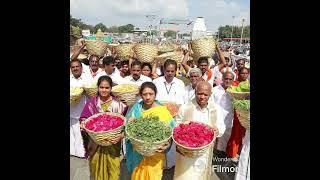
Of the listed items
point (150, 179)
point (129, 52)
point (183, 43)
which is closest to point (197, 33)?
point (183, 43)

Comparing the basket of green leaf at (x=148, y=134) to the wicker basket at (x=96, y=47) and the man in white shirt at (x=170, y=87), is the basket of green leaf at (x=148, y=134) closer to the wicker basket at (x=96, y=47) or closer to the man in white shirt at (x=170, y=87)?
the man in white shirt at (x=170, y=87)

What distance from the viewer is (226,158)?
4484 millimetres

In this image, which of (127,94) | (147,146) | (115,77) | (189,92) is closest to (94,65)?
(115,77)

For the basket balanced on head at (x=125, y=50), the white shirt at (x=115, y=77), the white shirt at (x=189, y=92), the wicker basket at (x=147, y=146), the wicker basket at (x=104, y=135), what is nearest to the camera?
the wicker basket at (x=147, y=146)

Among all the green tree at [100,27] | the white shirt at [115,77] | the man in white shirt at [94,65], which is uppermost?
the green tree at [100,27]

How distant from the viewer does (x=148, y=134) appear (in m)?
3.28

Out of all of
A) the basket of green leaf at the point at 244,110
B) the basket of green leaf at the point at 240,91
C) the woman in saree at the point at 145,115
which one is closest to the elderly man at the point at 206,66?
the basket of green leaf at the point at 240,91

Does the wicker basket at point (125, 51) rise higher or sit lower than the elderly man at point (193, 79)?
higher

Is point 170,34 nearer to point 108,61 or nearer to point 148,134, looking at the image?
point 108,61

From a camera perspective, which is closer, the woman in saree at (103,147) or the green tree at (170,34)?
the woman in saree at (103,147)

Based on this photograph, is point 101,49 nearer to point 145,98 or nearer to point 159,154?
point 145,98

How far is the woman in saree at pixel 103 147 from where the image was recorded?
3.79 metres

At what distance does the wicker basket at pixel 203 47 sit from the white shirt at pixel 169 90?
26.4 inches

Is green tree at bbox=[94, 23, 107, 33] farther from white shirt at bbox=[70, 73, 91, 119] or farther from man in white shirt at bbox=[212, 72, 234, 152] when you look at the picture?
man in white shirt at bbox=[212, 72, 234, 152]
